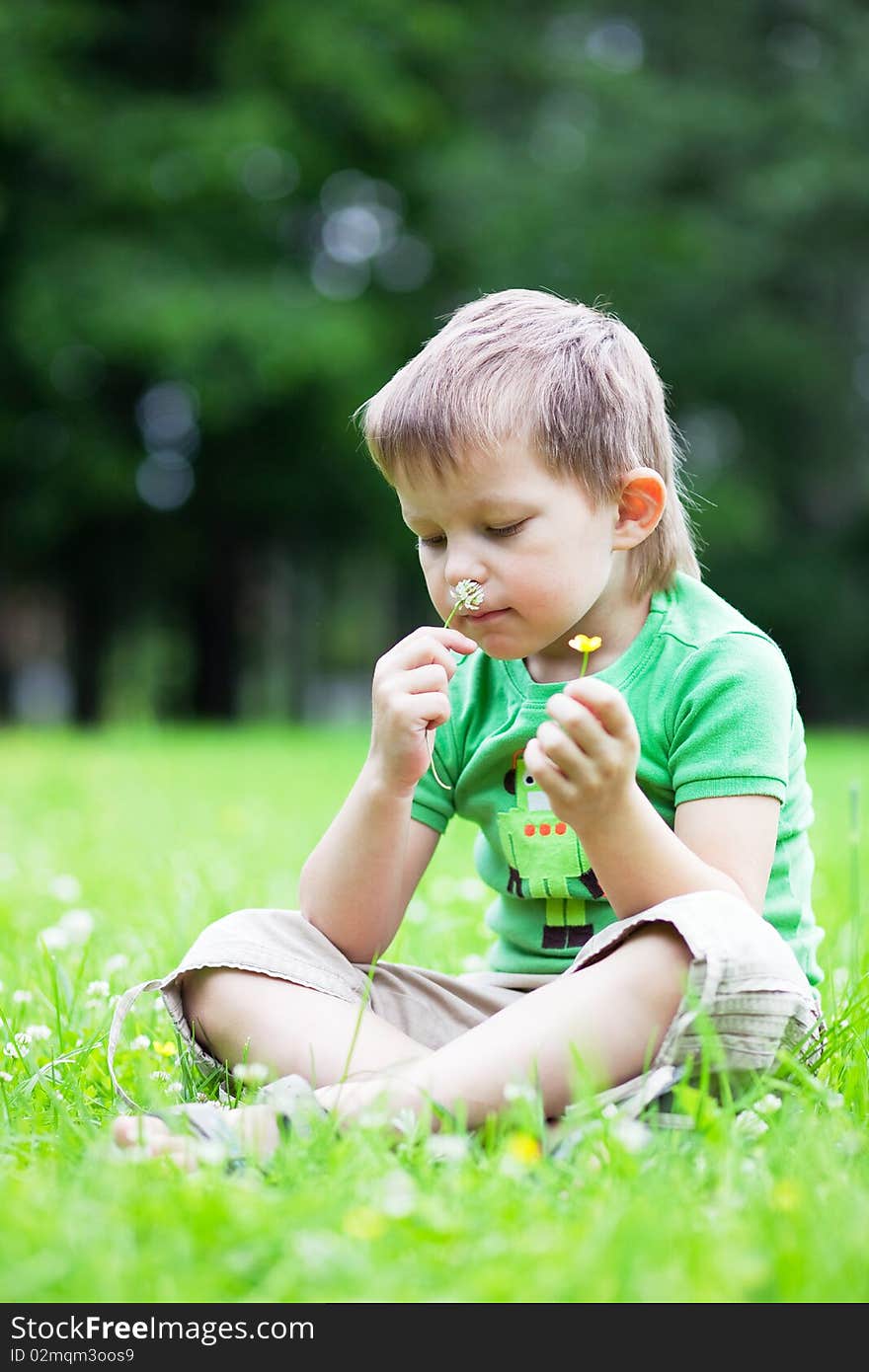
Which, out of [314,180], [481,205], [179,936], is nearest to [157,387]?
[314,180]

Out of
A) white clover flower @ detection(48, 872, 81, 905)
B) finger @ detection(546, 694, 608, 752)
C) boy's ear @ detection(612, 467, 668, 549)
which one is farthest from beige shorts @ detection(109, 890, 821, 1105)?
white clover flower @ detection(48, 872, 81, 905)

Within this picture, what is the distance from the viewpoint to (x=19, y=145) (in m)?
14.8

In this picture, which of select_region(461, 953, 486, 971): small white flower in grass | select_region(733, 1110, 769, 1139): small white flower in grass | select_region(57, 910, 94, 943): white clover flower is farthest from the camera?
select_region(57, 910, 94, 943): white clover flower

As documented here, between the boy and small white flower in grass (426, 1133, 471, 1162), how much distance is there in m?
0.13

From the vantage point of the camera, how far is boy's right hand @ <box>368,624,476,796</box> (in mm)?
2076

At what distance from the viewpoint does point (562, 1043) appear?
1.84 metres

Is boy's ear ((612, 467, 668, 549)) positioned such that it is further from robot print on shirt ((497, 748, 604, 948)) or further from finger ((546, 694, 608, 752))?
finger ((546, 694, 608, 752))

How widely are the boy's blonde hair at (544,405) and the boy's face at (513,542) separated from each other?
28mm

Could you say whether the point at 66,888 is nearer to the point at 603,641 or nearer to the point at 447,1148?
the point at 603,641

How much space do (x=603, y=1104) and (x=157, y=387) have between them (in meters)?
15.3

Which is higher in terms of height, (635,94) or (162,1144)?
(635,94)

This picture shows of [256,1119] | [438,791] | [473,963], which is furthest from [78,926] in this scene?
[256,1119]

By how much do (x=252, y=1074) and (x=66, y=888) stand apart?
210 centimetres

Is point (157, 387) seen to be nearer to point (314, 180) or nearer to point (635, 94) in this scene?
point (314, 180)
